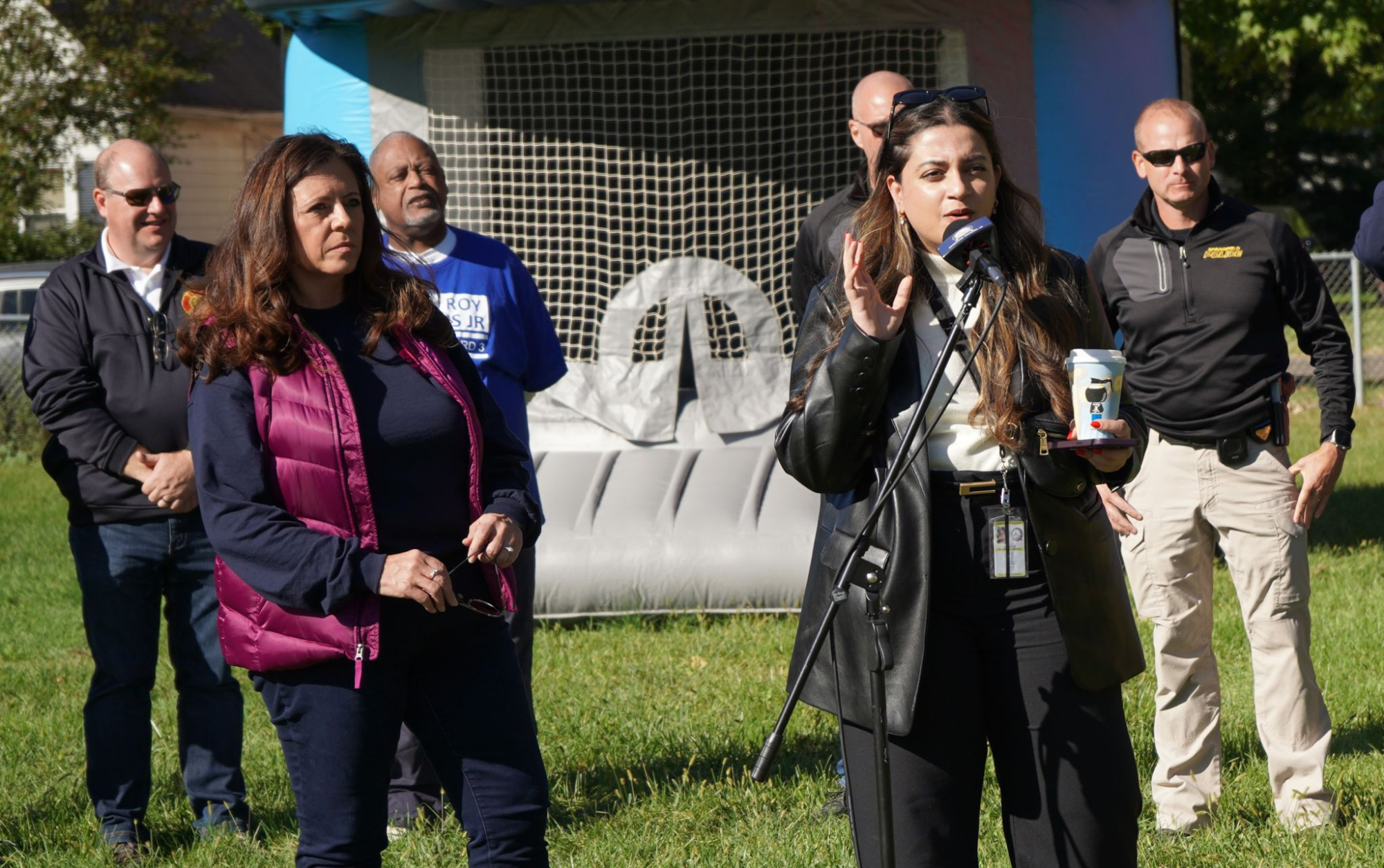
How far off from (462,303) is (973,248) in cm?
252

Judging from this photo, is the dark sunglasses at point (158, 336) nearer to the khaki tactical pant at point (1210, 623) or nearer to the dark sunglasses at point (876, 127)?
the dark sunglasses at point (876, 127)

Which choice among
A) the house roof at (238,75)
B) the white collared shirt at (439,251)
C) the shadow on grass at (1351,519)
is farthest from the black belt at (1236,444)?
the house roof at (238,75)

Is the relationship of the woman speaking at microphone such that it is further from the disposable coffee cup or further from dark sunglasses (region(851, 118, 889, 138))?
dark sunglasses (region(851, 118, 889, 138))

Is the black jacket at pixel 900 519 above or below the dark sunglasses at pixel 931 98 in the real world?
below

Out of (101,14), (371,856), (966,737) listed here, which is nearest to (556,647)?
(371,856)

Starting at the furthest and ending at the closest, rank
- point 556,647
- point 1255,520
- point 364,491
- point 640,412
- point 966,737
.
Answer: point 640,412
point 556,647
point 1255,520
point 364,491
point 966,737

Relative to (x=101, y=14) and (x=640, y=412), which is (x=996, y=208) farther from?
(x=101, y=14)

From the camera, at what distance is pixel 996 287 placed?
2.72 meters

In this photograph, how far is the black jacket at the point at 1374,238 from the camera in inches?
142

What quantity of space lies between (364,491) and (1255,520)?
266cm

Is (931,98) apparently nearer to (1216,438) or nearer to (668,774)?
(1216,438)

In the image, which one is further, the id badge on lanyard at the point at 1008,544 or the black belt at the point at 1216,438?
the black belt at the point at 1216,438

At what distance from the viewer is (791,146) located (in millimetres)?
8883

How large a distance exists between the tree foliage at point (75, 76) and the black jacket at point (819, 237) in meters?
16.7
